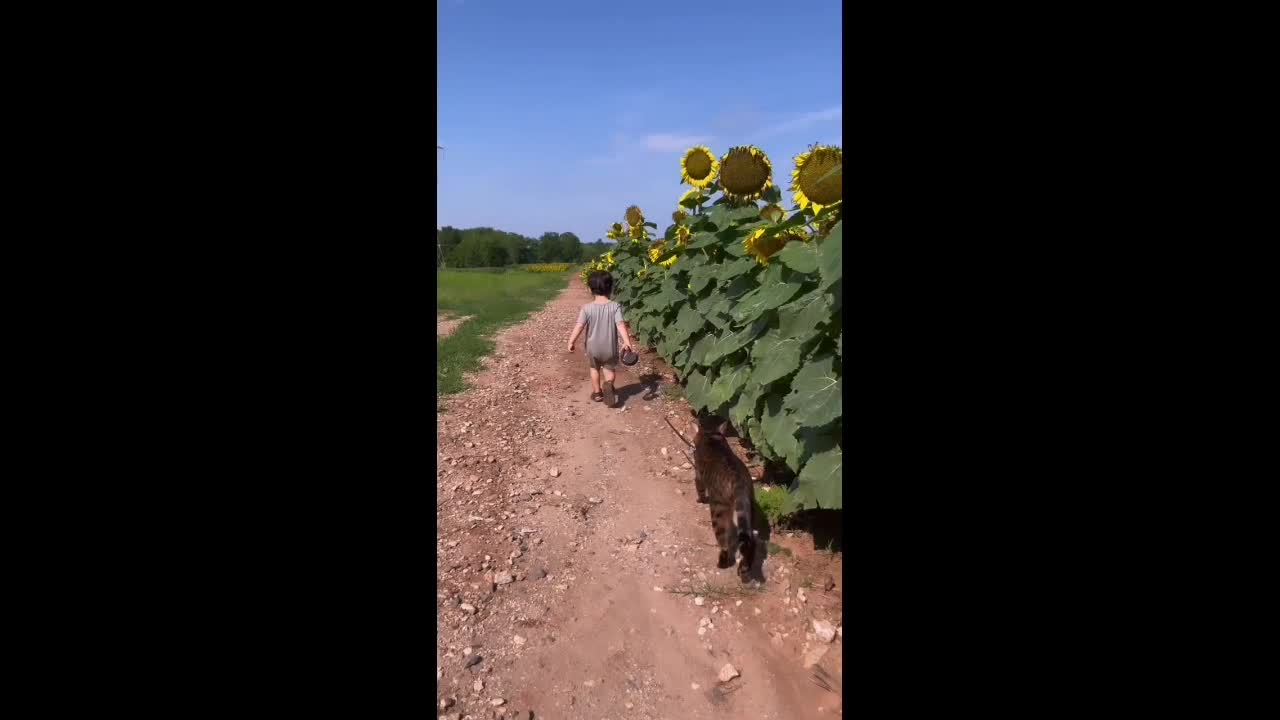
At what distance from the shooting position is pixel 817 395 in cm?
279

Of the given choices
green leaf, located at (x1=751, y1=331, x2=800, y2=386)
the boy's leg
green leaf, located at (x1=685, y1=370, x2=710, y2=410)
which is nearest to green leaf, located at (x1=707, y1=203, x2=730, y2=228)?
green leaf, located at (x1=685, y1=370, x2=710, y2=410)

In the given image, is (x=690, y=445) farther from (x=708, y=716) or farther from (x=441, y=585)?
(x=708, y=716)

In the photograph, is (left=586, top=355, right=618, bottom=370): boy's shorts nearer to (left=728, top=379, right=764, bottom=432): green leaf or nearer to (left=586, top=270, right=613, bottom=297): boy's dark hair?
(left=586, top=270, right=613, bottom=297): boy's dark hair

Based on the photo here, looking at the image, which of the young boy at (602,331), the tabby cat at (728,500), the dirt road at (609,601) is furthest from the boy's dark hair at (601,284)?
the tabby cat at (728,500)

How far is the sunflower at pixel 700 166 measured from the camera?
18.3 ft

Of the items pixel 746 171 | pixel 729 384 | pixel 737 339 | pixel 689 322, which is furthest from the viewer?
pixel 689 322

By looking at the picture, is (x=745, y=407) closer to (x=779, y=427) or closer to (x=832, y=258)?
(x=779, y=427)

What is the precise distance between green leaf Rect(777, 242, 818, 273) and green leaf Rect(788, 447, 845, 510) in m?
0.78

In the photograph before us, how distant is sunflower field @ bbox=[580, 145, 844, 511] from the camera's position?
2807 mm

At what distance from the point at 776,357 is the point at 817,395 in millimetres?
471

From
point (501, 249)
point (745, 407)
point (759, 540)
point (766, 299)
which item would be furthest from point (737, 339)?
point (501, 249)

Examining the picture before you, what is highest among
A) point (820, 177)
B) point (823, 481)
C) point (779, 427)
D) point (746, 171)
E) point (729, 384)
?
point (746, 171)

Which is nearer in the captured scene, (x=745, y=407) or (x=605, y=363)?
(x=745, y=407)

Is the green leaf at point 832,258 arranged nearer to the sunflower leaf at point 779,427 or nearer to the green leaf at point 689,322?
the sunflower leaf at point 779,427
